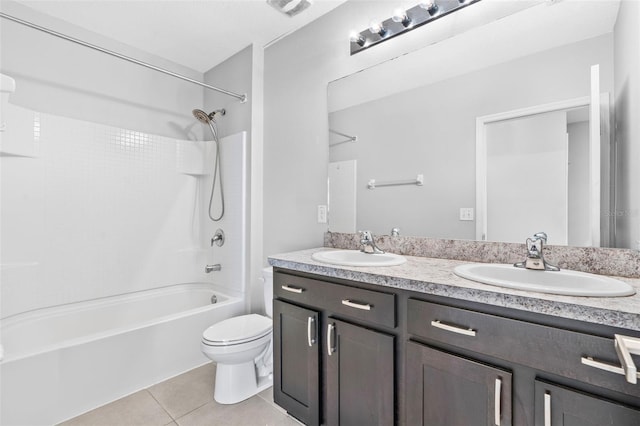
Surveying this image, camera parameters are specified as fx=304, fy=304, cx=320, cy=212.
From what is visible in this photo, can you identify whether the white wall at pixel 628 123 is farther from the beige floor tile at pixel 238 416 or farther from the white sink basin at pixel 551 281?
the beige floor tile at pixel 238 416

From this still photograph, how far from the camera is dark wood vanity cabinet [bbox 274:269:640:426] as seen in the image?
2.60 feet

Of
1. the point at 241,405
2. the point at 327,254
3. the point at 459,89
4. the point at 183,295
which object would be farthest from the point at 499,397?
the point at 183,295

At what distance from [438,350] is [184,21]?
2.59 m

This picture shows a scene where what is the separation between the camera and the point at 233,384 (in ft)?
6.02

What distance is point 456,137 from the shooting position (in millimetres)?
1556

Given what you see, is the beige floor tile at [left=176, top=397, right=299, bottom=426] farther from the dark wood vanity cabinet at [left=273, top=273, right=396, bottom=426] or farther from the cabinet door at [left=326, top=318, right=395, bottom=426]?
the cabinet door at [left=326, top=318, right=395, bottom=426]

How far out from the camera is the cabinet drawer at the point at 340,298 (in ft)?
3.87

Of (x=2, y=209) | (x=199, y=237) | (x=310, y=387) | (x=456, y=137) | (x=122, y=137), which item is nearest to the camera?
(x=310, y=387)

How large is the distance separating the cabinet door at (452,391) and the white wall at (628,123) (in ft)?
2.47

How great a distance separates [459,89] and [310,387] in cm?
165

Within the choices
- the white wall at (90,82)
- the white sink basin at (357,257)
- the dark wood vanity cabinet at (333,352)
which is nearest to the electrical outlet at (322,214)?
the white sink basin at (357,257)

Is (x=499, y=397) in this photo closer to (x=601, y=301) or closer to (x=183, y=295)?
(x=601, y=301)

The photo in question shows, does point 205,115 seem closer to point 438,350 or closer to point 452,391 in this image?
point 438,350

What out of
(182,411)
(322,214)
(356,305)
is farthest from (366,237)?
(182,411)
